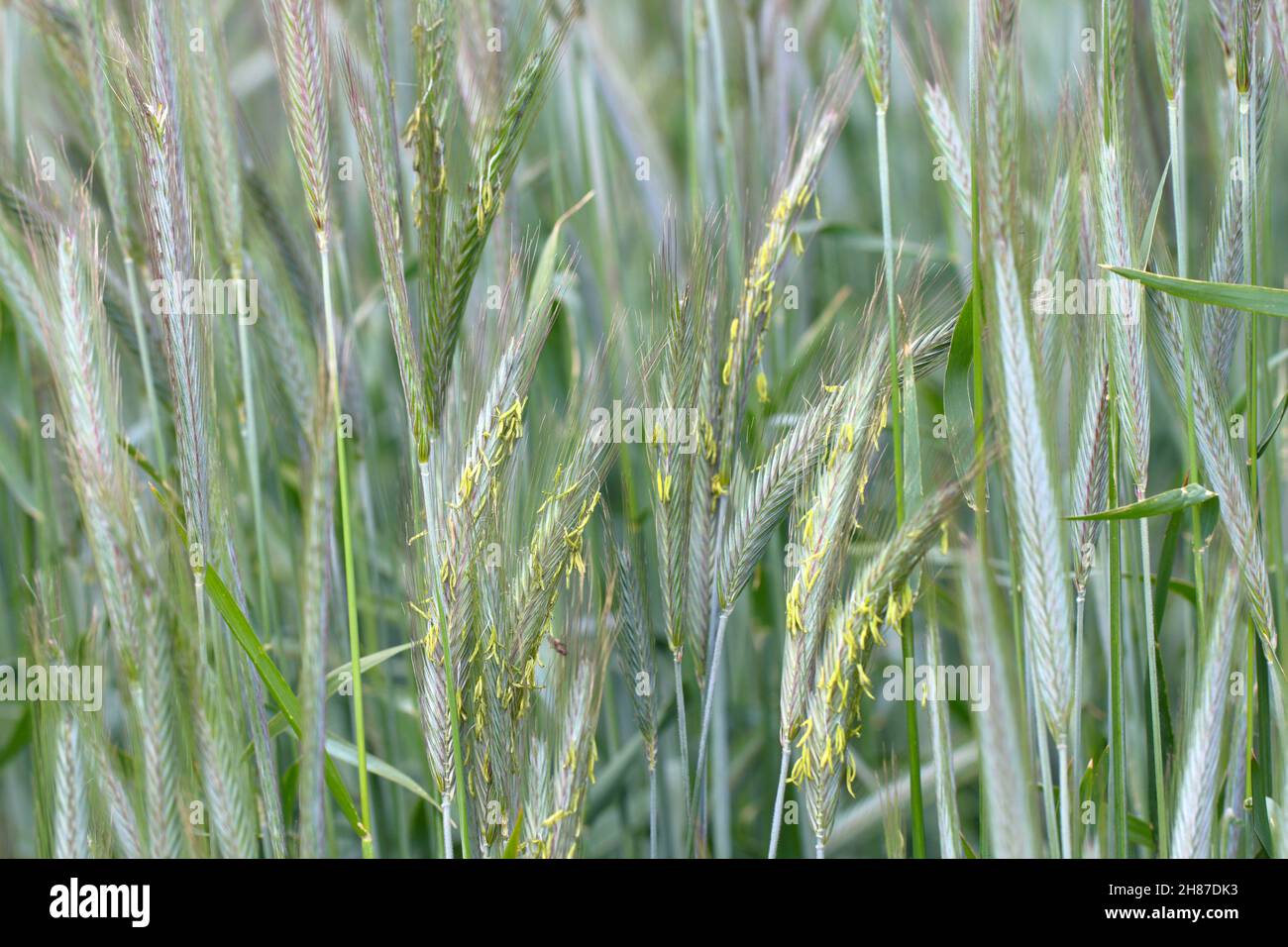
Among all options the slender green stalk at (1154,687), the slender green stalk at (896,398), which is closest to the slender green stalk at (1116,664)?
the slender green stalk at (1154,687)

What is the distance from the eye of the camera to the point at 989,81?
1.91 ft

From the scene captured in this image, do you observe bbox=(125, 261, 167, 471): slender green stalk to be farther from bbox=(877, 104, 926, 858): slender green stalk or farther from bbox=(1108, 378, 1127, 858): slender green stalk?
bbox=(1108, 378, 1127, 858): slender green stalk

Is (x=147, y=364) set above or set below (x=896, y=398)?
above

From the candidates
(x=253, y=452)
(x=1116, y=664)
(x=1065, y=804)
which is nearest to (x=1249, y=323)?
(x=1116, y=664)

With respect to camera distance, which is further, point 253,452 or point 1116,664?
point 253,452

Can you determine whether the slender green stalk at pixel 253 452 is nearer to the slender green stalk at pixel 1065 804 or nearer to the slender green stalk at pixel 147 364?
the slender green stalk at pixel 147 364

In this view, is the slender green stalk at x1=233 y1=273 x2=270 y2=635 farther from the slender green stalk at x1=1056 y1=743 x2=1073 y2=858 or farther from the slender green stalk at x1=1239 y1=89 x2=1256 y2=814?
the slender green stalk at x1=1239 y1=89 x2=1256 y2=814

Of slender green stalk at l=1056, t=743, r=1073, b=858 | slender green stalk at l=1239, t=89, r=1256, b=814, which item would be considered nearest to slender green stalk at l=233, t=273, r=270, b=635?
slender green stalk at l=1056, t=743, r=1073, b=858

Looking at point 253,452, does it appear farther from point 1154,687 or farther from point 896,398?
point 1154,687

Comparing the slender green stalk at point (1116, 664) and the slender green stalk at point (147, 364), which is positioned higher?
the slender green stalk at point (147, 364)

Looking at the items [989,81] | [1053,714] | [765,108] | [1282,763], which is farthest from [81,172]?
[1282,763]

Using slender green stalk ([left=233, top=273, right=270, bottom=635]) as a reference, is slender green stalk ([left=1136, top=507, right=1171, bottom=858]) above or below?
below

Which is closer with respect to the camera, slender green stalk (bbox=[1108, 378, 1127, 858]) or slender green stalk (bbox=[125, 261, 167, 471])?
slender green stalk (bbox=[1108, 378, 1127, 858])
